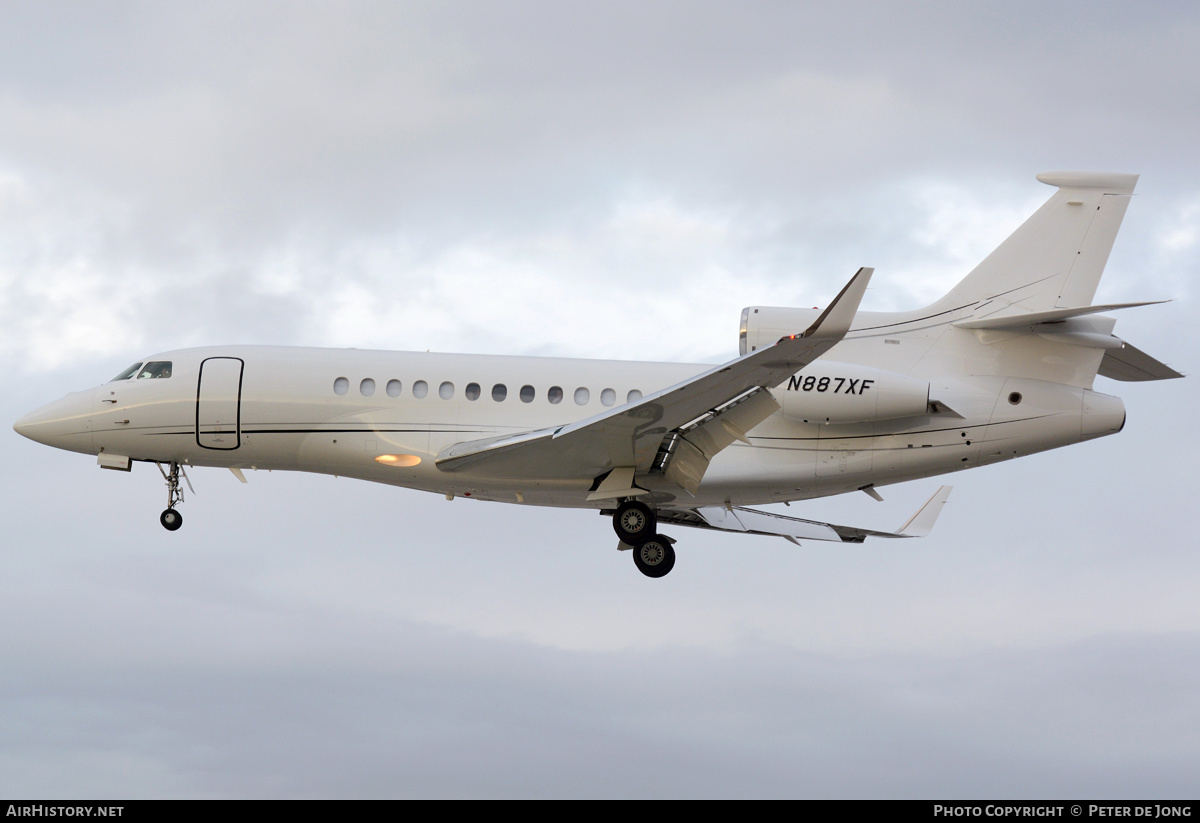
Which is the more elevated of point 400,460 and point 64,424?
point 64,424

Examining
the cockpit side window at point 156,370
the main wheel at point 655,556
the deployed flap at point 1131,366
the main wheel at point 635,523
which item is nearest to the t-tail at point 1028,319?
the deployed flap at point 1131,366

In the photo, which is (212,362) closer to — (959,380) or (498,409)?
(498,409)

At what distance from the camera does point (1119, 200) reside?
20.5m

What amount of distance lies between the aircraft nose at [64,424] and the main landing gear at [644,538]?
914 cm

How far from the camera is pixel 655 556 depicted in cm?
2030

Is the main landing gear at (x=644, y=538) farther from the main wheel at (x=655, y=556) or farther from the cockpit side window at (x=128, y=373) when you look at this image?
the cockpit side window at (x=128, y=373)

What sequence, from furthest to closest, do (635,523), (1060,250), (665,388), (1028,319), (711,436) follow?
(1060,250), (635,523), (1028,319), (665,388), (711,436)

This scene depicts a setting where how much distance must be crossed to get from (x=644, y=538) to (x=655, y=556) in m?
0.39

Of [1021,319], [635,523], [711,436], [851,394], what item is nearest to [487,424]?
[635,523]

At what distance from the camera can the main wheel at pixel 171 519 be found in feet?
70.0

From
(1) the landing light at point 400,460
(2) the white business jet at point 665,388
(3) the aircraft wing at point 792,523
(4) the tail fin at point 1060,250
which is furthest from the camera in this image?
(3) the aircraft wing at point 792,523

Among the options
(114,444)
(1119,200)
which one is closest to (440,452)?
(114,444)

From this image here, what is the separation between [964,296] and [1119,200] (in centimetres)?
293

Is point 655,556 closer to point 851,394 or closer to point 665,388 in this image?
point 665,388
